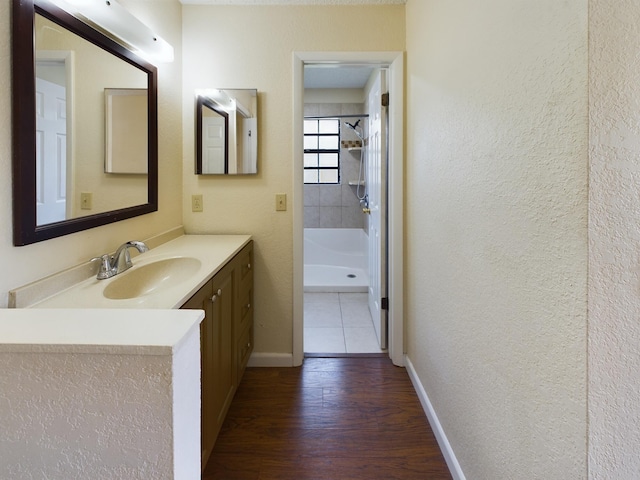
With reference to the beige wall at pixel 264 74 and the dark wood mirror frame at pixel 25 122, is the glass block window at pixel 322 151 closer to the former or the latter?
the beige wall at pixel 264 74

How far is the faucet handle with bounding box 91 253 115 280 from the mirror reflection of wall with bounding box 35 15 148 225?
18 centimetres

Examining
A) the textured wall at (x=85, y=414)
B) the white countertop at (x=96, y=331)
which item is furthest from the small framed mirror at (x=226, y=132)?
the textured wall at (x=85, y=414)

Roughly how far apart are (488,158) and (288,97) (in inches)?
64.0

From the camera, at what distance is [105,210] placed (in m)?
1.78

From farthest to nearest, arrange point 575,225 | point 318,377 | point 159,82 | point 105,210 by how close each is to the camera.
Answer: point 318,377, point 159,82, point 105,210, point 575,225

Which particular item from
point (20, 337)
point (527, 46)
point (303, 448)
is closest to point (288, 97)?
point (527, 46)

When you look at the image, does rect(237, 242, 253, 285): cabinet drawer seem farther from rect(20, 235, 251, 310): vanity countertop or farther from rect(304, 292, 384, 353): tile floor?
rect(304, 292, 384, 353): tile floor

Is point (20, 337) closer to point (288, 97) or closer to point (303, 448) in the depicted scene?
point (303, 448)

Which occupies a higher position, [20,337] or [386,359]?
[20,337]

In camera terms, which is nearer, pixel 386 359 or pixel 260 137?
pixel 260 137

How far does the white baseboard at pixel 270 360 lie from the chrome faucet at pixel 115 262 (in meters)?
1.26

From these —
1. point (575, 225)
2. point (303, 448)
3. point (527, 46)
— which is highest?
point (527, 46)

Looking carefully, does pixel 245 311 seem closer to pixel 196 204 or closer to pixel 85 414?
pixel 196 204

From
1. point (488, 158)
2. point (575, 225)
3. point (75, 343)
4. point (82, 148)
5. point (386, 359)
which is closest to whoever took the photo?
point (75, 343)
